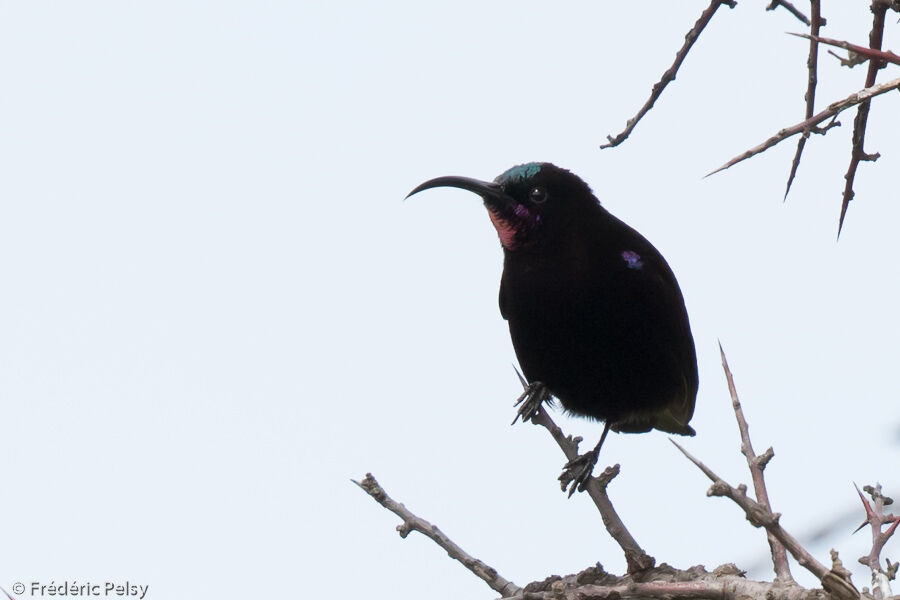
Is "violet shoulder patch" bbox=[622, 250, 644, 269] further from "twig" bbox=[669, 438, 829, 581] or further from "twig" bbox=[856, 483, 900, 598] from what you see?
"twig" bbox=[669, 438, 829, 581]

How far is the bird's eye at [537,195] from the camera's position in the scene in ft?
16.3

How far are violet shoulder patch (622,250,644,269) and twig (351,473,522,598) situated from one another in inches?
82.4

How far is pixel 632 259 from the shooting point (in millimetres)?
4895

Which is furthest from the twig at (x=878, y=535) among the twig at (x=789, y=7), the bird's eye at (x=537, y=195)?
the bird's eye at (x=537, y=195)

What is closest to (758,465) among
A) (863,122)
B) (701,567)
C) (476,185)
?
(701,567)

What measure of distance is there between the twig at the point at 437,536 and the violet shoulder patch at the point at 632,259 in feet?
6.86

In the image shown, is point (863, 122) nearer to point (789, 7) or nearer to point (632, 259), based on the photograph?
point (789, 7)

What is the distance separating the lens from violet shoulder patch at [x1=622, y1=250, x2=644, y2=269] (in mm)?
4863

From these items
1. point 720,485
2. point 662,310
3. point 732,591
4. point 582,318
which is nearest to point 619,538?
point 732,591

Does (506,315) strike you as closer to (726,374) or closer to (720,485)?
(726,374)

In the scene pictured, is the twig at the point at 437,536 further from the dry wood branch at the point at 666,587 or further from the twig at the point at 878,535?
the twig at the point at 878,535

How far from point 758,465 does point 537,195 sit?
2517 mm

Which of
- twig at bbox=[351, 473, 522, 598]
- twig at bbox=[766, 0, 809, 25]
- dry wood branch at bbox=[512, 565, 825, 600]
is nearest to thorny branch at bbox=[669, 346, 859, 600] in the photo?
dry wood branch at bbox=[512, 565, 825, 600]

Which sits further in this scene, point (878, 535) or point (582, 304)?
point (582, 304)
